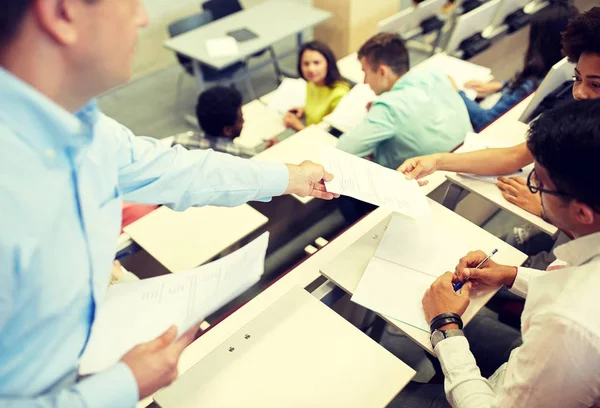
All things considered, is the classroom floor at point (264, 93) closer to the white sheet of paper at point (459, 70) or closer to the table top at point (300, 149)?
the table top at point (300, 149)

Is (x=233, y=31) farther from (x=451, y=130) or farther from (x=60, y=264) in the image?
(x=60, y=264)

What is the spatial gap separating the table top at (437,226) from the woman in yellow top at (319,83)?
152 centimetres

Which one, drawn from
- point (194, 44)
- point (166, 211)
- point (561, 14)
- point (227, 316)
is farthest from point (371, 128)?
point (194, 44)

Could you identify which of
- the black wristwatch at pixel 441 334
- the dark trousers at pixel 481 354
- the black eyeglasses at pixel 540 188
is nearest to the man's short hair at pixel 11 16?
the black eyeglasses at pixel 540 188

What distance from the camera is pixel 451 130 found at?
85.7 inches

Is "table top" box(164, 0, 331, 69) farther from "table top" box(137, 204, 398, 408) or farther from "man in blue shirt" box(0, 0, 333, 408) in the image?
"man in blue shirt" box(0, 0, 333, 408)

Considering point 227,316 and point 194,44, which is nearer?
point 227,316

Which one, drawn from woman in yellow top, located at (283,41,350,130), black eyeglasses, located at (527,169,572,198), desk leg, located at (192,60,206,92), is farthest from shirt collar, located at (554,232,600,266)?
desk leg, located at (192,60,206,92)

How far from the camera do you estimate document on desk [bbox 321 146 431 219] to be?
1.31m

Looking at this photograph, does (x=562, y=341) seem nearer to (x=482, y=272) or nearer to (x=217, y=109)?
(x=482, y=272)

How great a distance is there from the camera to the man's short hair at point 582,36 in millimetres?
1607

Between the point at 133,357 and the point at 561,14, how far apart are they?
9.31ft

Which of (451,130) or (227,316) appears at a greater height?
(451,130)

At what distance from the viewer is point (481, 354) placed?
62.7 inches
